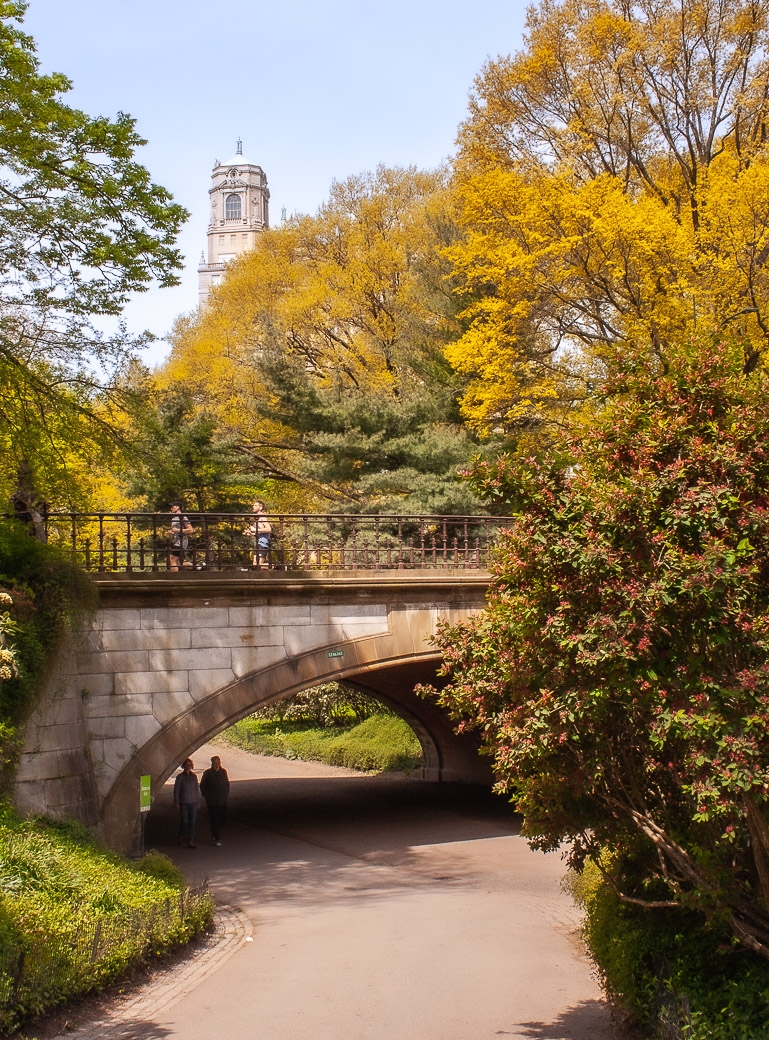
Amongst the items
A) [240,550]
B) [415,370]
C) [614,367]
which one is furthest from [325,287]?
[614,367]

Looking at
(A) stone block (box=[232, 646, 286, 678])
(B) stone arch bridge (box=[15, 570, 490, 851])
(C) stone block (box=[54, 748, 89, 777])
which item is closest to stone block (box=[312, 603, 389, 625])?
(B) stone arch bridge (box=[15, 570, 490, 851])

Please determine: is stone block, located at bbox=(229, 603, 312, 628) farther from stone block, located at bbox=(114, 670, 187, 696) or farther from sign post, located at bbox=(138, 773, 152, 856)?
sign post, located at bbox=(138, 773, 152, 856)

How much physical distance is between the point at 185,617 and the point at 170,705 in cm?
113

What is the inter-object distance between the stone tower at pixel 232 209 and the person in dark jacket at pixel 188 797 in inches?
3164

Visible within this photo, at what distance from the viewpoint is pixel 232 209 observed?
93.9m

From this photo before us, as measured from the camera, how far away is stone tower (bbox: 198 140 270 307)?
91.9 m

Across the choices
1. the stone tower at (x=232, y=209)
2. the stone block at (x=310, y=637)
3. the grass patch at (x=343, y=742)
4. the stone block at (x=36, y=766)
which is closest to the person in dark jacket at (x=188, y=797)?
the stone block at (x=310, y=637)

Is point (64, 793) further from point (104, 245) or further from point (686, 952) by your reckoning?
point (686, 952)

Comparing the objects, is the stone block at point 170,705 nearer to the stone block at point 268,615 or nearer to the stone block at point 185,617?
the stone block at point 185,617

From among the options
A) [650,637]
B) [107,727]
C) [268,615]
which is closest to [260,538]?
[268,615]

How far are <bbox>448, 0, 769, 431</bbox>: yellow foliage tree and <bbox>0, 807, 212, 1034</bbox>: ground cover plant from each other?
34.4 ft

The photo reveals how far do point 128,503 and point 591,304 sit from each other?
10239 millimetres

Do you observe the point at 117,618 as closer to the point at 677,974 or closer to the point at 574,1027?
the point at 574,1027

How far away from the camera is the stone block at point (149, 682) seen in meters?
13.4
